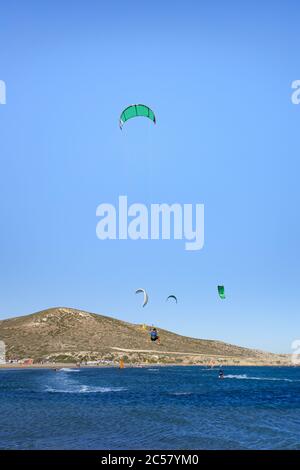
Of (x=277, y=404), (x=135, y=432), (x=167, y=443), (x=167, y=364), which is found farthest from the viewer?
(x=167, y=364)

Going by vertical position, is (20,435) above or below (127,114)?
below

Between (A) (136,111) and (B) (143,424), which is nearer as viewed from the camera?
(B) (143,424)

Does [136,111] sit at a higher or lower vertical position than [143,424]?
higher

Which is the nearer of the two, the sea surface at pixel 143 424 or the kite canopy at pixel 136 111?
the sea surface at pixel 143 424

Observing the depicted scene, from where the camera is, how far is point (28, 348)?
178375 mm

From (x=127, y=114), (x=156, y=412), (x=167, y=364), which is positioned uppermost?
(x=127, y=114)

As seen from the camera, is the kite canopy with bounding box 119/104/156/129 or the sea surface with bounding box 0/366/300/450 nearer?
the sea surface with bounding box 0/366/300/450

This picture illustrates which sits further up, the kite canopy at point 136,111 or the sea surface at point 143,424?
the kite canopy at point 136,111

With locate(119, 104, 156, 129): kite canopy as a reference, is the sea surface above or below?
below
